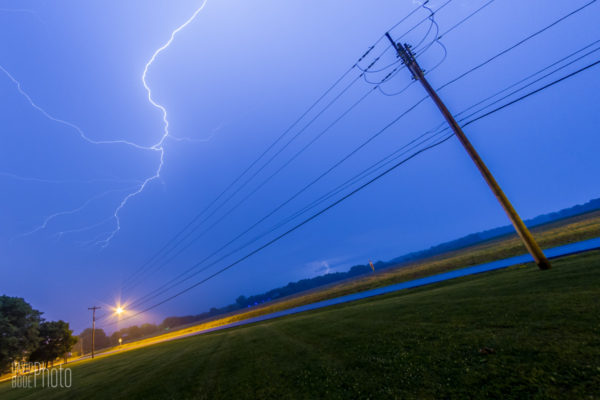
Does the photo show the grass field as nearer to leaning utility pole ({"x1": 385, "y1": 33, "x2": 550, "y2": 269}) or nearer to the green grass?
leaning utility pole ({"x1": 385, "y1": 33, "x2": 550, "y2": 269})

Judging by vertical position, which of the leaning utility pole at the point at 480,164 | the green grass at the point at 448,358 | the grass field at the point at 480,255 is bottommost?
the grass field at the point at 480,255

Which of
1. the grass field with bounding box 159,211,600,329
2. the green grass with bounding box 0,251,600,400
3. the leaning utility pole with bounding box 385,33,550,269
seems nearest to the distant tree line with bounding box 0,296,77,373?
the grass field with bounding box 159,211,600,329

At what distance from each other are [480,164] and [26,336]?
7119cm

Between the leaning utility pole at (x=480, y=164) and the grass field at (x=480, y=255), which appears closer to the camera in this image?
the leaning utility pole at (x=480, y=164)

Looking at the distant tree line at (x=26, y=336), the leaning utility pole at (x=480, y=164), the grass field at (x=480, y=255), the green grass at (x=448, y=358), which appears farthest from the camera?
the distant tree line at (x=26, y=336)

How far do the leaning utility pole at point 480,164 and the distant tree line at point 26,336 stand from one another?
216 feet

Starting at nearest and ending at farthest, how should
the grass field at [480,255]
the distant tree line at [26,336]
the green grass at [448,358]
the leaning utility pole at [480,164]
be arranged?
the green grass at [448,358] → the leaning utility pole at [480,164] → the grass field at [480,255] → the distant tree line at [26,336]

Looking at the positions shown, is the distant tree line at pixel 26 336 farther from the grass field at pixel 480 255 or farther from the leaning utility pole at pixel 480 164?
the leaning utility pole at pixel 480 164

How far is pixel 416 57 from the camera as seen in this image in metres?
15.0

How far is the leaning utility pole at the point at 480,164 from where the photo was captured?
1203cm

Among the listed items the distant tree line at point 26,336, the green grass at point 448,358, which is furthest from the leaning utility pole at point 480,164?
the distant tree line at point 26,336

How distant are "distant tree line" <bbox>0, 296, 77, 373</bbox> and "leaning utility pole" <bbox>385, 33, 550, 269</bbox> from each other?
Result: 66.0 m

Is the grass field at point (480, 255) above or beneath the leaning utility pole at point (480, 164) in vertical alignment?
beneath

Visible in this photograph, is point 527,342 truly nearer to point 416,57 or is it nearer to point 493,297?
point 493,297
